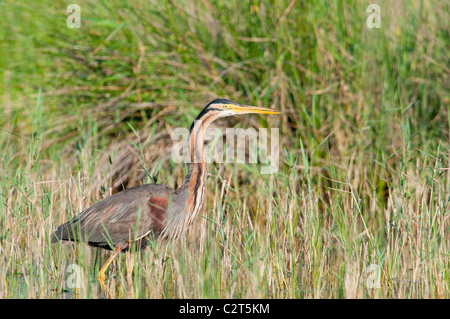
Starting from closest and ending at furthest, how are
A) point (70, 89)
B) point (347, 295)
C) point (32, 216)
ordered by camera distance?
point (347, 295) < point (32, 216) < point (70, 89)

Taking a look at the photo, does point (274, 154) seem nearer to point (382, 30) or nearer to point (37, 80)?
point (382, 30)

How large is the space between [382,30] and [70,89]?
382cm

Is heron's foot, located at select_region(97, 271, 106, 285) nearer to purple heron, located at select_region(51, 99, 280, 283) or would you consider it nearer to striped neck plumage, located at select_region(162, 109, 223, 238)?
purple heron, located at select_region(51, 99, 280, 283)

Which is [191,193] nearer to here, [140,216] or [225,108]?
[140,216]

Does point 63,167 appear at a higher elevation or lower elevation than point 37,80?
lower

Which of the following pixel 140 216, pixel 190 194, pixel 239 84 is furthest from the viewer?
pixel 239 84

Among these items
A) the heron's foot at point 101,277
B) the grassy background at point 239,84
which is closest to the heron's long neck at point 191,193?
the heron's foot at point 101,277

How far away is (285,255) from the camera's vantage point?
5.47m

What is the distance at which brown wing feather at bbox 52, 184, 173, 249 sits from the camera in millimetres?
5531

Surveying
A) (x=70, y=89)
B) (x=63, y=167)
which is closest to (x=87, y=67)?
(x=70, y=89)

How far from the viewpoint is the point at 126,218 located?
219 inches

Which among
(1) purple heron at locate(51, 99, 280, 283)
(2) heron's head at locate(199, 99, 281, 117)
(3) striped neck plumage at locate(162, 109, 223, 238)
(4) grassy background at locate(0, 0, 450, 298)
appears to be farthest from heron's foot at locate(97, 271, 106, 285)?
(2) heron's head at locate(199, 99, 281, 117)

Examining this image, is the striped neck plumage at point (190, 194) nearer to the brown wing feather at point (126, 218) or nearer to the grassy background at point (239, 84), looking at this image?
the brown wing feather at point (126, 218)

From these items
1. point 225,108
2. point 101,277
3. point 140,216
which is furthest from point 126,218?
point 225,108
